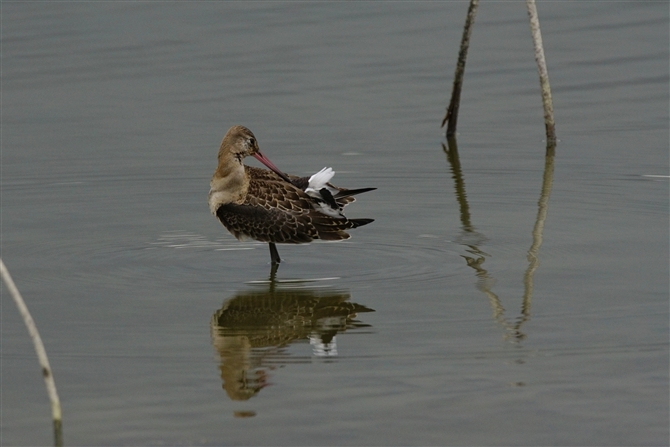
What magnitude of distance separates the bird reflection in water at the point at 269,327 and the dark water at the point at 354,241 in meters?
0.03

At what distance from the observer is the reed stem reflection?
8.41m

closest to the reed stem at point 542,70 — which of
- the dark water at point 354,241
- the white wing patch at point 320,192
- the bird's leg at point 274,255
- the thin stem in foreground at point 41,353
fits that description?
the dark water at point 354,241

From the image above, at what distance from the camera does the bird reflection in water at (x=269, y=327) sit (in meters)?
7.39

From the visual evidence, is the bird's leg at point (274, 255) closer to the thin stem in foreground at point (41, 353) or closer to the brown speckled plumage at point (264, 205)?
the brown speckled plumage at point (264, 205)

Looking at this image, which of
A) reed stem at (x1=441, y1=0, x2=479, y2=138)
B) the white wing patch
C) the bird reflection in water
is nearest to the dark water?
the bird reflection in water

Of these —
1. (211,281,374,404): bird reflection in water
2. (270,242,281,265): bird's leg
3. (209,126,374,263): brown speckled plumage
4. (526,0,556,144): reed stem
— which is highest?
(526,0,556,144): reed stem

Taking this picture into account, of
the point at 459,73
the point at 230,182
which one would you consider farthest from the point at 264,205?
the point at 459,73

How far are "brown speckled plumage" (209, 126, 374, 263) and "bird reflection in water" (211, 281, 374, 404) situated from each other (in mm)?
541

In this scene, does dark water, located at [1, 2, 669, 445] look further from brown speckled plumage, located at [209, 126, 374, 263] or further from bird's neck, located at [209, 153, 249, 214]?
bird's neck, located at [209, 153, 249, 214]

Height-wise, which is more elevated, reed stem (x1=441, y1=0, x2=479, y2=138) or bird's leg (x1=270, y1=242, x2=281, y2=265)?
reed stem (x1=441, y1=0, x2=479, y2=138)

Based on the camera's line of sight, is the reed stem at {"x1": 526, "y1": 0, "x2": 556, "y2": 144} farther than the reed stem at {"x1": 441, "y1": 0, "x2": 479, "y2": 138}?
No

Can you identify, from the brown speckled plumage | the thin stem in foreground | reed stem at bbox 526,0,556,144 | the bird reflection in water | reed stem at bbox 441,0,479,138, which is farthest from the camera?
reed stem at bbox 441,0,479,138

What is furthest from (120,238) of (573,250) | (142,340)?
(573,250)

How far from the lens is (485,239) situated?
10742mm
